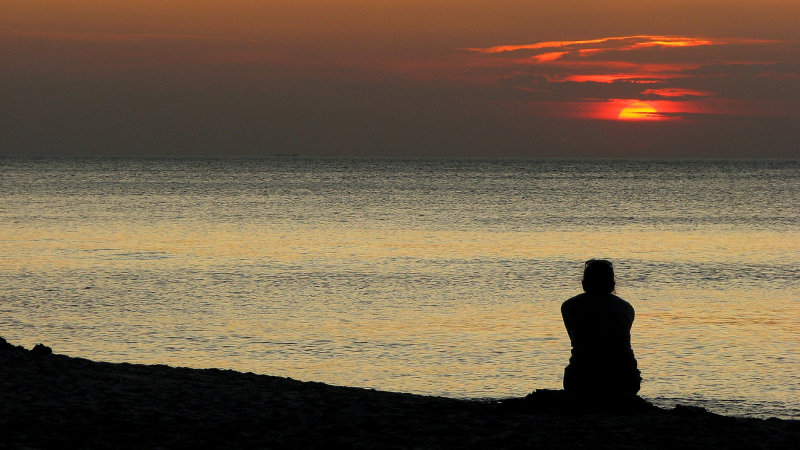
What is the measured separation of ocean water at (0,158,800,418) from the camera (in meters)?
14.4

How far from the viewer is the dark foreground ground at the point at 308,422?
709 centimetres

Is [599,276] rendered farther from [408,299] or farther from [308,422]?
[408,299]

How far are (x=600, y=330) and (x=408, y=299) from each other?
47.2 feet

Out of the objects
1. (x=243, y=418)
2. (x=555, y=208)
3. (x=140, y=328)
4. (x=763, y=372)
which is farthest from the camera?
(x=555, y=208)

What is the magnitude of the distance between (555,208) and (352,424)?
2351 inches

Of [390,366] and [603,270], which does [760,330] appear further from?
[603,270]

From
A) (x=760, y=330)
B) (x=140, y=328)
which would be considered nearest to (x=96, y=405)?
(x=140, y=328)

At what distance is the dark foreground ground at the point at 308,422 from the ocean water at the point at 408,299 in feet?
15.0

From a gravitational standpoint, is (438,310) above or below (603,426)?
above

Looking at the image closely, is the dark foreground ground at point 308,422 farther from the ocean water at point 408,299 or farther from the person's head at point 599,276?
the ocean water at point 408,299

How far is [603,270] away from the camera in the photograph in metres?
7.45

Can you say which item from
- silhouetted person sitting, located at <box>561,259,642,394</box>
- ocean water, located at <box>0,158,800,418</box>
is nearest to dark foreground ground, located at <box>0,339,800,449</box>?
silhouetted person sitting, located at <box>561,259,642,394</box>

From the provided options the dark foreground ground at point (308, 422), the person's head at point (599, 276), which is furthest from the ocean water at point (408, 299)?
the person's head at point (599, 276)

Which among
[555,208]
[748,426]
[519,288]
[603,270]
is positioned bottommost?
[748,426]
